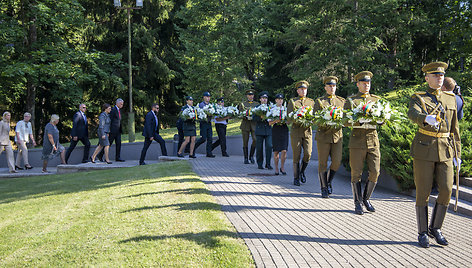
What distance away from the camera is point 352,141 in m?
7.14

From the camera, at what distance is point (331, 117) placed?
7.39 m

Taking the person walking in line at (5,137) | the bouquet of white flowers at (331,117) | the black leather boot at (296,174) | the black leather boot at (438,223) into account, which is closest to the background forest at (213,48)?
the person walking in line at (5,137)

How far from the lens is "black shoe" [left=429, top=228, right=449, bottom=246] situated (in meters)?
5.34

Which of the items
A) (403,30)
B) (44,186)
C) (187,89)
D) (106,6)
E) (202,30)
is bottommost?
(44,186)

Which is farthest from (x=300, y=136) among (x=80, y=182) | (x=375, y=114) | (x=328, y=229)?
(x=80, y=182)

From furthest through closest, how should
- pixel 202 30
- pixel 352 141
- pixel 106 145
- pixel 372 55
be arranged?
pixel 202 30 → pixel 372 55 → pixel 106 145 → pixel 352 141

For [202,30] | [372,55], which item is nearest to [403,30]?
[372,55]

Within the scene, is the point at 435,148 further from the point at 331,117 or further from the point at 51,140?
the point at 51,140

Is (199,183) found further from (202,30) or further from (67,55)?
(202,30)

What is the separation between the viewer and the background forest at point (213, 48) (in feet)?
63.1

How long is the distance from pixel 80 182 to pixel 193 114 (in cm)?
488

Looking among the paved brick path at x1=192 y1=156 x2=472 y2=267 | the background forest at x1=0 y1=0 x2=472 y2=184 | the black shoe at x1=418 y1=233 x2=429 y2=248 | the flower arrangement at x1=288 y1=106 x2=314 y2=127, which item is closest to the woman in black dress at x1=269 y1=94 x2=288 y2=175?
the paved brick path at x1=192 y1=156 x2=472 y2=267

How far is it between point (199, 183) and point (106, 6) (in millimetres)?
24677

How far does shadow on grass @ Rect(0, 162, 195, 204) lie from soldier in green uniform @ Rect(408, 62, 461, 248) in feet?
20.3
